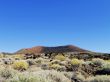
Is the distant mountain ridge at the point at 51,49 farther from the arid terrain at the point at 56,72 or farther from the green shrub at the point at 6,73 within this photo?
the green shrub at the point at 6,73

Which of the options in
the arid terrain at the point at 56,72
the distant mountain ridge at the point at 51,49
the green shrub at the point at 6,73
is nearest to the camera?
the arid terrain at the point at 56,72

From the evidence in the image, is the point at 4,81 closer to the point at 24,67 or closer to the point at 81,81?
the point at 81,81

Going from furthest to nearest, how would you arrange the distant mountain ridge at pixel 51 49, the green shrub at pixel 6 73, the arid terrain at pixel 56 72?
1. the distant mountain ridge at pixel 51 49
2. the green shrub at pixel 6 73
3. the arid terrain at pixel 56 72

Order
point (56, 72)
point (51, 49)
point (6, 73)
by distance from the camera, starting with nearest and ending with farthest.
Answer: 1. point (6, 73)
2. point (56, 72)
3. point (51, 49)

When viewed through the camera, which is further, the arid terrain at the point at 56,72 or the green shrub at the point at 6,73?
the green shrub at the point at 6,73

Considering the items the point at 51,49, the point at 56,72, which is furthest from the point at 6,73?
the point at 51,49

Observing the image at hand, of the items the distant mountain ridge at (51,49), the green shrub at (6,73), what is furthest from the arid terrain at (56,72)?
the distant mountain ridge at (51,49)

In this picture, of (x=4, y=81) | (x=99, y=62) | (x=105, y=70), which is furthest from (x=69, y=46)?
(x=4, y=81)

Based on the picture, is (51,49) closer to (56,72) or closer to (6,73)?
(56,72)

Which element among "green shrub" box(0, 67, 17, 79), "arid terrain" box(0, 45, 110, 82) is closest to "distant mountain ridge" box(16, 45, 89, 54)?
"arid terrain" box(0, 45, 110, 82)

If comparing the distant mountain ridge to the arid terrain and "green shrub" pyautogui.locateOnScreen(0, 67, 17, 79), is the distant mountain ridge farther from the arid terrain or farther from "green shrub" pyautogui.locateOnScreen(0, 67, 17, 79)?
"green shrub" pyautogui.locateOnScreen(0, 67, 17, 79)

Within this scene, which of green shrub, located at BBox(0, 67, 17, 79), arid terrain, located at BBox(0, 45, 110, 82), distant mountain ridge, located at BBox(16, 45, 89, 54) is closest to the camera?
arid terrain, located at BBox(0, 45, 110, 82)

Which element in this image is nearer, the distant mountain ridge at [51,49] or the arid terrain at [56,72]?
the arid terrain at [56,72]

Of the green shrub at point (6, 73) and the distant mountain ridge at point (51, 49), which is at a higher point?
the distant mountain ridge at point (51, 49)
